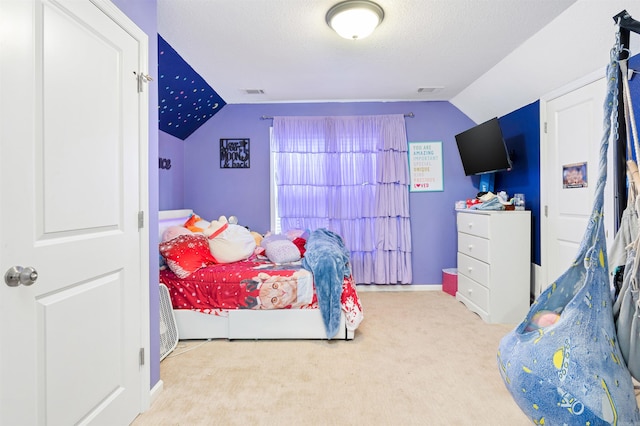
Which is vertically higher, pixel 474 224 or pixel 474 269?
pixel 474 224

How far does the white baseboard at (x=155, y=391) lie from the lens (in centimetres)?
183

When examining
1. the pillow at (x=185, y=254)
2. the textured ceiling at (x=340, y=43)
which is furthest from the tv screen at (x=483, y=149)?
the pillow at (x=185, y=254)

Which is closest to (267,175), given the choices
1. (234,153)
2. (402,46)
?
(234,153)

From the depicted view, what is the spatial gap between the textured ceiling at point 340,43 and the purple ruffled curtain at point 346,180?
0.47 m

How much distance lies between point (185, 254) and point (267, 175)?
1825mm

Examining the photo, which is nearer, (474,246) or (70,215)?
(70,215)

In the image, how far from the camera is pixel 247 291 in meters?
2.58

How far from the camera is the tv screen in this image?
327cm

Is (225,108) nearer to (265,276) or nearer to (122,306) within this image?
(265,276)

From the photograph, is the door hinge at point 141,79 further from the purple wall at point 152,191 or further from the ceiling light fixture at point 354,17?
the ceiling light fixture at point 354,17

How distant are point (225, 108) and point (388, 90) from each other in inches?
80.7

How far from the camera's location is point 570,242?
2.81 m

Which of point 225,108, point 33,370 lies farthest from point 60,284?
point 225,108

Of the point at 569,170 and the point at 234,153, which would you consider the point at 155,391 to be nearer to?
the point at 234,153
